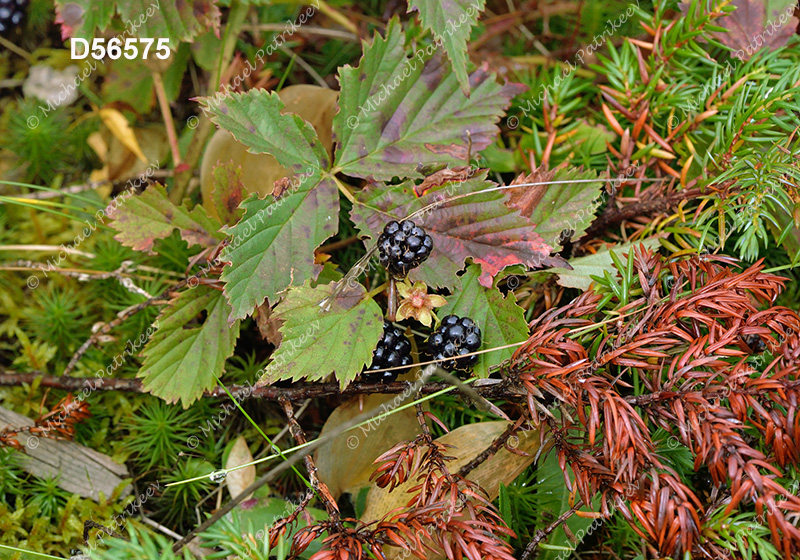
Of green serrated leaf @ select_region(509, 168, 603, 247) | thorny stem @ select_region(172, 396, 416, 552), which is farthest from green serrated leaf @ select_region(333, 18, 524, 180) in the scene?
thorny stem @ select_region(172, 396, 416, 552)

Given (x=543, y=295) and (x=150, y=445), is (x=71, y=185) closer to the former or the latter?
(x=150, y=445)

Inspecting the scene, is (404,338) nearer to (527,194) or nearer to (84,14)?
(527,194)

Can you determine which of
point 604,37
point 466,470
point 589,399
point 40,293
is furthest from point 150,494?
point 604,37

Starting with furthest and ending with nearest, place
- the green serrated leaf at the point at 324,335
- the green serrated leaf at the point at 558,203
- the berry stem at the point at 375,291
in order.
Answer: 1. the green serrated leaf at the point at 558,203
2. the berry stem at the point at 375,291
3. the green serrated leaf at the point at 324,335

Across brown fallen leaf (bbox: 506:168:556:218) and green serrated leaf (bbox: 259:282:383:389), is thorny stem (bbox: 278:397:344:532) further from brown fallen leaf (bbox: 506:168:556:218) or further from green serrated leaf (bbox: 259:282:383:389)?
brown fallen leaf (bbox: 506:168:556:218)

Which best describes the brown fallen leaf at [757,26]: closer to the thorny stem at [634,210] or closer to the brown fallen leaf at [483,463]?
the thorny stem at [634,210]

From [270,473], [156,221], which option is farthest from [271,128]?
[270,473]

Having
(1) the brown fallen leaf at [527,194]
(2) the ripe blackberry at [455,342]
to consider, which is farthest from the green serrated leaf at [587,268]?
(2) the ripe blackberry at [455,342]
